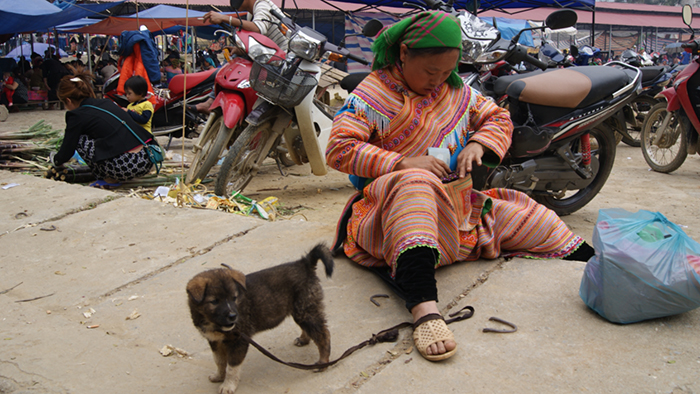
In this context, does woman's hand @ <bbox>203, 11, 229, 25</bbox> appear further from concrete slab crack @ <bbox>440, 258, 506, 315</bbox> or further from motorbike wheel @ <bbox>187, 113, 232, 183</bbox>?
concrete slab crack @ <bbox>440, 258, 506, 315</bbox>

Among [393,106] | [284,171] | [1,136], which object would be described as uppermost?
[393,106]

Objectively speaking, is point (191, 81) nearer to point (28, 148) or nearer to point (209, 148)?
point (28, 148)

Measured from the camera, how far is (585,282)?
2016 mm

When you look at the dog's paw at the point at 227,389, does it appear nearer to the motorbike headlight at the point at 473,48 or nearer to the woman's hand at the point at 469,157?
the woman's hand at the point at 469,157

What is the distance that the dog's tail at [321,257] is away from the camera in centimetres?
181

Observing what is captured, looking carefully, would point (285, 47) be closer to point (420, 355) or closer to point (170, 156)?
point (170, 156)

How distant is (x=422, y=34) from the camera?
2.16 metres

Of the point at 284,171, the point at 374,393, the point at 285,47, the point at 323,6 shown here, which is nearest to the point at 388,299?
the point at 374,393

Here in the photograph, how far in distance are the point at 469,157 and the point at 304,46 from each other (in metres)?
2.57

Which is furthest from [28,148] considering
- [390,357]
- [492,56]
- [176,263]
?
[390,357]

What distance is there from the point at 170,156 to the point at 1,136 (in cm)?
205

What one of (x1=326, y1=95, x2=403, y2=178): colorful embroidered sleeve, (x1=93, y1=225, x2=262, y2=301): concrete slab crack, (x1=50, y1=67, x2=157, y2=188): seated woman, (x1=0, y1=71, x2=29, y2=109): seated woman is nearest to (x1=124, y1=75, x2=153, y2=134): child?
(x1=50, y1=67, x2=157, y2=188): seated woman

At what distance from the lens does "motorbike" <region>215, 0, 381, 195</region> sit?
439 cm

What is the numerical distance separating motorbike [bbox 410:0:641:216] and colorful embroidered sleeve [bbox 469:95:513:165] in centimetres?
110
